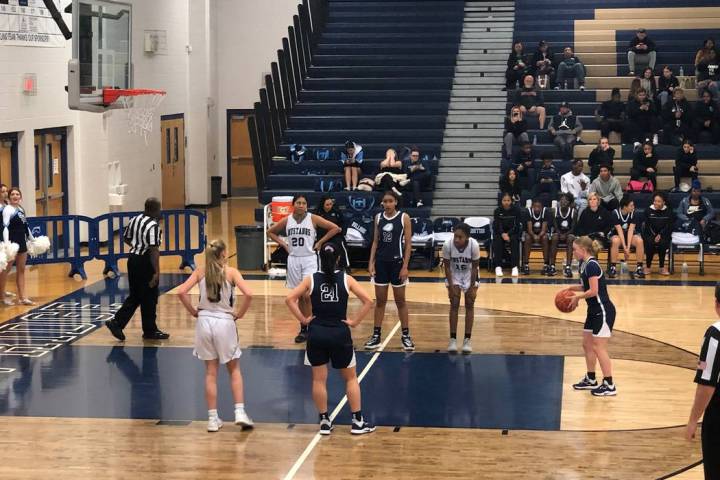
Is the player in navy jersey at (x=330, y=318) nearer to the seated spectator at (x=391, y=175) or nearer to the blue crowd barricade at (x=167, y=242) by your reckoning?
the blue crowd barricade at (x=167, y=242)

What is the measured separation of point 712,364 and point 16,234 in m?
12.3

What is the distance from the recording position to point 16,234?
56.8 feet

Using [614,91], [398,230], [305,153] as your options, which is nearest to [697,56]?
[614,91]

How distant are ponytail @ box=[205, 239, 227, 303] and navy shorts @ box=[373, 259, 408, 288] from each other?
376 centimetres

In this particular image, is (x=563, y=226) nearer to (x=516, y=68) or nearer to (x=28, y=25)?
(x=516, y=68)

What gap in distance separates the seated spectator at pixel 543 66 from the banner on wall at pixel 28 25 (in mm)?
10433

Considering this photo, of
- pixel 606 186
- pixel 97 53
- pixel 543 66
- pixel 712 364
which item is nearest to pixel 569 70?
pixel 543 66

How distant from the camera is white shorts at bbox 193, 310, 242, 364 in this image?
10.8m

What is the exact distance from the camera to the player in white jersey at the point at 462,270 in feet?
45.8

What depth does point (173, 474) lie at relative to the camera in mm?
9734

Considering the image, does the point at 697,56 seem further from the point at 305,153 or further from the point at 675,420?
the point at 675,420

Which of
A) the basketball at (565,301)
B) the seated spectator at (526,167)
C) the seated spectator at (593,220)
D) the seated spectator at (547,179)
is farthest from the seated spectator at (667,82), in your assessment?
the basketball at (565,301)

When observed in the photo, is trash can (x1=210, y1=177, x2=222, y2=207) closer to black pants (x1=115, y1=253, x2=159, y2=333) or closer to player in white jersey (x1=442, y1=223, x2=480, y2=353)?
black pants (x1=115, y1=253, x2=159, y2=333)

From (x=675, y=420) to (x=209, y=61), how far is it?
24043 mm
